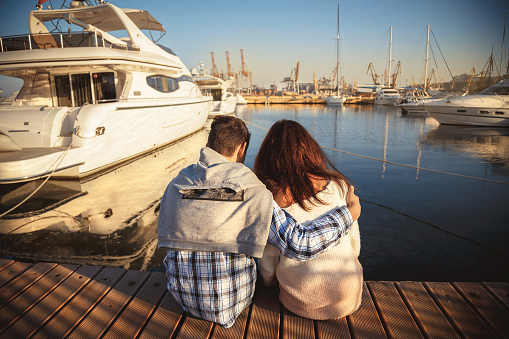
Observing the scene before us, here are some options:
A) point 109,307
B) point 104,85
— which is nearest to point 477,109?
point 104,85

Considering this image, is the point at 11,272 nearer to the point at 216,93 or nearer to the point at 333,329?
the point at 333,329

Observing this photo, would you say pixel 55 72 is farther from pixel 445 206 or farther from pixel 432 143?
pixel 432 143

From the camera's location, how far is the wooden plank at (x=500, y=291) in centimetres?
216

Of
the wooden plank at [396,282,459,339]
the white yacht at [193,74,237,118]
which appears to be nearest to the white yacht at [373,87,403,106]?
the white yacht at [193,74,237,118]

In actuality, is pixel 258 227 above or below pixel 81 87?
below

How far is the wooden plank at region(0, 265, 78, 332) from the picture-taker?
6.79 ft

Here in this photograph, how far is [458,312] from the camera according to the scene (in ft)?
6.76

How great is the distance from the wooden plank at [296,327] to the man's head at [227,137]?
3.46 ft

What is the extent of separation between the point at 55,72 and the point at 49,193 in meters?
5.88

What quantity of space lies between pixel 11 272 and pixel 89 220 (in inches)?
119

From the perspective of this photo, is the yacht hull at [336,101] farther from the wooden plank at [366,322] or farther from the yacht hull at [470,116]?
the wooden plank at [366,322]

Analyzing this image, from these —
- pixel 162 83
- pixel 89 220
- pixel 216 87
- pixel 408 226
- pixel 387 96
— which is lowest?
pixel 408 226

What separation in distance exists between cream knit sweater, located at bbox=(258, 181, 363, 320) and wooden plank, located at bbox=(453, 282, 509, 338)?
2.85ft

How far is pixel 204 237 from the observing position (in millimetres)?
1580
